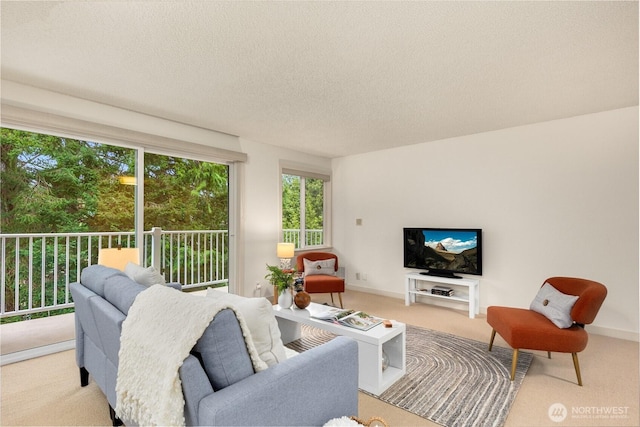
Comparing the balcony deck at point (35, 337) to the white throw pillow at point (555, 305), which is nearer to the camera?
the white throw pillow at point (555, 305)

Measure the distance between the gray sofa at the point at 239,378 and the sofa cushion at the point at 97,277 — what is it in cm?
15

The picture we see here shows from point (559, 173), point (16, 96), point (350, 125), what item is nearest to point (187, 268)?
point (16, 96)

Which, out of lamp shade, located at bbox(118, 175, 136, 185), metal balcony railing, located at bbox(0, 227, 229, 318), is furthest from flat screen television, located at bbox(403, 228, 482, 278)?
lamp shade, located at bbox(118, 175, 136, 185)

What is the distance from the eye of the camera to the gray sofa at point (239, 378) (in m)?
1.11

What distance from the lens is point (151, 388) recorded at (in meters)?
1.23

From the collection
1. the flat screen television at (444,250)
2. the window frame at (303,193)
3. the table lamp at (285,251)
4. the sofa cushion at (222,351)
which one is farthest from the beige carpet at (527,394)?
the window frame at (303,193)

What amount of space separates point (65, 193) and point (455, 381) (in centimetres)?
420

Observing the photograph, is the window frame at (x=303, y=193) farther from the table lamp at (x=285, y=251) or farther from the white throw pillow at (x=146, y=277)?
the white throw pillow at (x=146, y=277)

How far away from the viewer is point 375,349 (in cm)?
226

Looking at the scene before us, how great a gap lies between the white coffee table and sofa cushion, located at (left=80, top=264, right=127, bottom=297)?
4.71ft

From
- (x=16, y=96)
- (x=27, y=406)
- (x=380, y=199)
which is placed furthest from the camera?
(x=380, y=199)

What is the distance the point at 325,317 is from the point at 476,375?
124 cm

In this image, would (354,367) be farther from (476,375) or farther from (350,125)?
(350,125)

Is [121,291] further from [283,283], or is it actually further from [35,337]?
[35,337]
